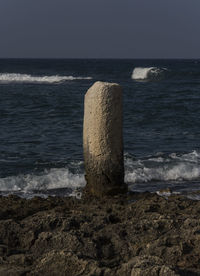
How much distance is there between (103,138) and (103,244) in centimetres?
248

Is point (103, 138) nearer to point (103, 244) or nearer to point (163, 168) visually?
point (103, 244)

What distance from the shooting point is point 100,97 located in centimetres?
652

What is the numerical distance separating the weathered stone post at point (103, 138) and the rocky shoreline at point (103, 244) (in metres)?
1.39

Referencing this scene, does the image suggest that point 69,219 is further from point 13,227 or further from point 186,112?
point 186,112

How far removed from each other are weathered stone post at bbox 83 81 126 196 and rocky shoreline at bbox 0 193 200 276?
1393 mm

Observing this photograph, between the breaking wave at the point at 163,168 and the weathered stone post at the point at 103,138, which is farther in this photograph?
the breaking wave at the point at 163,168

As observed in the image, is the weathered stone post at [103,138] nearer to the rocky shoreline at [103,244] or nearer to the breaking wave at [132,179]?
the breaking wave at [132,179]

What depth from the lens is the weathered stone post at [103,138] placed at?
21.5 ft

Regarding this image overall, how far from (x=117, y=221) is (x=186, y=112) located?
13503 mm

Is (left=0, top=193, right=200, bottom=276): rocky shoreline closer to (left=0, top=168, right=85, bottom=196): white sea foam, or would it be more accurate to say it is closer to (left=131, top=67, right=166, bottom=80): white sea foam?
(left=0, top=168, right=85, bottom=196): white sea foam

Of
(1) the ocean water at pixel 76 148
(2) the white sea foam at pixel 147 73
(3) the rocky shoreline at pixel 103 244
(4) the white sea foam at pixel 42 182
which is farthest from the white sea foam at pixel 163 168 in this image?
(2) the white sea foam at pixel 147 73

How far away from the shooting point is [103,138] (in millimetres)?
6652

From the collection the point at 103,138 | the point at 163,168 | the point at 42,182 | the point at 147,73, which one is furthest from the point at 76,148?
the point at 147,73

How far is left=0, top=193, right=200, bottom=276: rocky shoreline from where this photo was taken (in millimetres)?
3578
